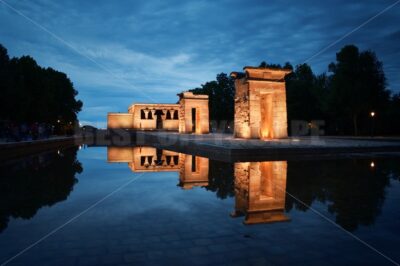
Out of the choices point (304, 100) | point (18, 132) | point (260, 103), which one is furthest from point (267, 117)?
point (304, 100)

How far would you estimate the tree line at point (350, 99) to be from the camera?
99.8ft

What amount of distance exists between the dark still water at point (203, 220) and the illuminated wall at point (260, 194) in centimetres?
2

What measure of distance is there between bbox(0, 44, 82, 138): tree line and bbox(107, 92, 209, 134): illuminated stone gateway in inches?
434

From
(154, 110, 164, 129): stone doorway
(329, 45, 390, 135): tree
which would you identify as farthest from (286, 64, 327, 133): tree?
(154, 110, 164, 129): stone doorway

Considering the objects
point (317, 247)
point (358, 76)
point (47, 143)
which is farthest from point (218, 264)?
point (358, 76)

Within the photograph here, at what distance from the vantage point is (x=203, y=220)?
4.40 m

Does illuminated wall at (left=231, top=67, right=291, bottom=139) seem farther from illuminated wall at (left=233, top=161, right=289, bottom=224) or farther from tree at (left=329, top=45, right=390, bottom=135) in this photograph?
tree at (left=329, top=45, right=390, bottom=135)

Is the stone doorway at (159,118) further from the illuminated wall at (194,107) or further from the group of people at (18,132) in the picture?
the group of people at (18,132)

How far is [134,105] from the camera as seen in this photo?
160 feet

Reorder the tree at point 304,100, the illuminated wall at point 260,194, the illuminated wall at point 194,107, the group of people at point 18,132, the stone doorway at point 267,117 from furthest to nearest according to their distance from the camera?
the tree at point 304,100 → the illuminated wall at point 194,107 → the group of people at point 18,132 → the stone doorway at point 267,117 → the illuminated wall at point 260,194

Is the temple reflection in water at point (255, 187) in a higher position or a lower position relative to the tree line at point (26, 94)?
lower

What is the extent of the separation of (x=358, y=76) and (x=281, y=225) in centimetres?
→ 3176

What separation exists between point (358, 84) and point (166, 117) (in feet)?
95.7

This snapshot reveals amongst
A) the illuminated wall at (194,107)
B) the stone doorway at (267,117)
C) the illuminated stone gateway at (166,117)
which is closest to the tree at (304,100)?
the illuminated wall at (194,107)
